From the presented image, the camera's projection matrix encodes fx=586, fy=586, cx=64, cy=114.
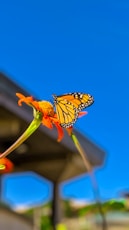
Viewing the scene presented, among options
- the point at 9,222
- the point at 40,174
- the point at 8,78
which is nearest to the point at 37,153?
the point at 40,174

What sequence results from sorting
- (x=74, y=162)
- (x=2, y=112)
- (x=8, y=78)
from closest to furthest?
(x=8, y=78), (x=2, y=112), (x=74, y=162)

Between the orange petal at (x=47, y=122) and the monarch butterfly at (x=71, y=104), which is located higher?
the monarch butterfly at (x=71, y=104)

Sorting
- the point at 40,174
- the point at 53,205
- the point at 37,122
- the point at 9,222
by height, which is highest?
the point at 40,174

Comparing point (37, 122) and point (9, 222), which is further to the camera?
point (9, 222)

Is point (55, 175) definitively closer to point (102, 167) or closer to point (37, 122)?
point (102, 167)

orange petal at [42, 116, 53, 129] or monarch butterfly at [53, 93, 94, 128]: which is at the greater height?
monarch butterfly at [53, 93, 94, 128]
